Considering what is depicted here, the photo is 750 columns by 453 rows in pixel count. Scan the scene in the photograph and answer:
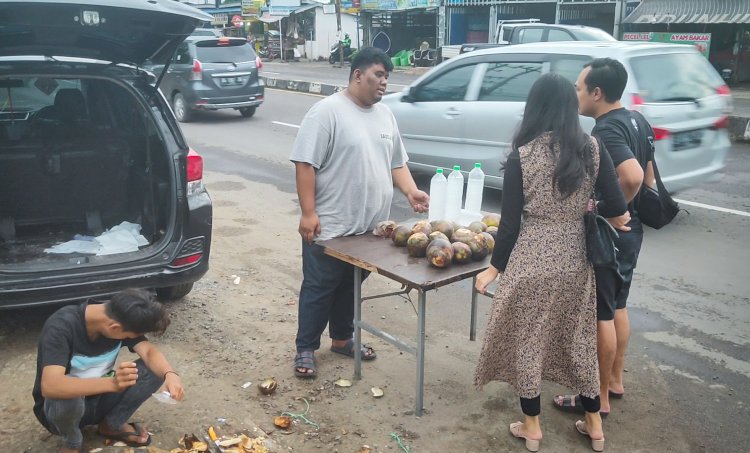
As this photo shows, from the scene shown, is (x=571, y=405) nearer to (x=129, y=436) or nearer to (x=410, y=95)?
(x=129, y=436)

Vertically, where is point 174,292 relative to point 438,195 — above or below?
below

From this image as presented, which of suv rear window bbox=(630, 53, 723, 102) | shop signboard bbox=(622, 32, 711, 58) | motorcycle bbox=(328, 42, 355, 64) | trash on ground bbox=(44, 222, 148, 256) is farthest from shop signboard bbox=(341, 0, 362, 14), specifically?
trash on ground bbox=(44, 222, 148, 256)

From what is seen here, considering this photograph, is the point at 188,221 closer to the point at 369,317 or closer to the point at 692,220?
the point at 369,317

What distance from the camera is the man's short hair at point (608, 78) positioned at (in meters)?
2.99

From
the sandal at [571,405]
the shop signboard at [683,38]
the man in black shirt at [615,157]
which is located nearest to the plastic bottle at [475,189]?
the man in black shirt at [615,157]

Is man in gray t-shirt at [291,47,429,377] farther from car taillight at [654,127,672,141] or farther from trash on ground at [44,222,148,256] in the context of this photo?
car taillight at [654,127,672,141]

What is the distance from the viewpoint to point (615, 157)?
297cm

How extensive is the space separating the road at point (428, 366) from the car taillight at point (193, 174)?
2.80ft

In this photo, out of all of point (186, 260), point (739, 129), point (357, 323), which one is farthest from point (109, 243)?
point (739, 129)

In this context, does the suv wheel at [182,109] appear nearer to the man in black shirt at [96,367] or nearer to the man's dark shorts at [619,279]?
the man in black shirt at [96,367]

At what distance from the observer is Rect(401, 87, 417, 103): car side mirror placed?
25.0 feet

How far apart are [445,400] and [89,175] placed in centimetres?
324

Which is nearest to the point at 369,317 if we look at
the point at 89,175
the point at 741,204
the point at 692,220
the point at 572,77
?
the point at 89,175

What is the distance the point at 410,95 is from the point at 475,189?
407 cm
